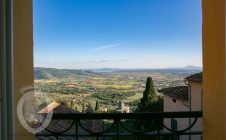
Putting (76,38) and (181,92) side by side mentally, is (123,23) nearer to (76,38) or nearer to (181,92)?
(76,38)

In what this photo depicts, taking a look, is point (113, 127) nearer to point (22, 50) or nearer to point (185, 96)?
point (22, 50)

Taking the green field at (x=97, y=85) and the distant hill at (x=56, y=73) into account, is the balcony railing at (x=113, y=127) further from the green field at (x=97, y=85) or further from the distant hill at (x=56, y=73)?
the distant hill at (x=56, y=73)

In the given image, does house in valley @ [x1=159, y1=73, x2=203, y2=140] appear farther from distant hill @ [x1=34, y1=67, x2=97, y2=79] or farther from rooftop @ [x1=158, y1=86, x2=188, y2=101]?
distant hill @ [x1=34, y1=67, x2=97, y2=79]

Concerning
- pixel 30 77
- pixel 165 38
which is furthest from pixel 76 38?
pixel 30 77
